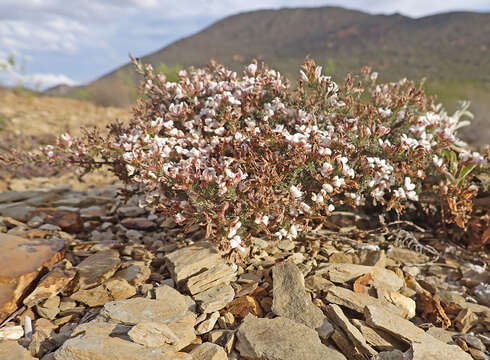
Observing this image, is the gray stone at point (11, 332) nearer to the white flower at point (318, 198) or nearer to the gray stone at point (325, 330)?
the gray stone at point (325, 330)

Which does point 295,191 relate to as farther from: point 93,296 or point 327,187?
point 93,296

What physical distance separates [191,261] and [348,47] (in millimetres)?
63325

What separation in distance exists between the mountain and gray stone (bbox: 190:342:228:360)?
278 cm

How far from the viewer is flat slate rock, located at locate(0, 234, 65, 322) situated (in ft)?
9.92

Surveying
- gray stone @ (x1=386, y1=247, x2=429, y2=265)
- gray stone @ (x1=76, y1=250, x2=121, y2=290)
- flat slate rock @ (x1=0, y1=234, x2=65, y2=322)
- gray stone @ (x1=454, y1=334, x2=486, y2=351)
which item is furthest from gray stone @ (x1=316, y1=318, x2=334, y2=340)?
flat slate rock @ (x1=0, y1=234, x2=65, y2=322)

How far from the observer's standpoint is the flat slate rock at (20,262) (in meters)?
3.02

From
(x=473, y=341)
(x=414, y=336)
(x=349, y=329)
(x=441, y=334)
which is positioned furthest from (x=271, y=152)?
(x=473, y=341)

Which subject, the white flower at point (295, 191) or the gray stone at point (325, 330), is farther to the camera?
the white flower at point (295, 191)

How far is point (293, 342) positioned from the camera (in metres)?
2.46

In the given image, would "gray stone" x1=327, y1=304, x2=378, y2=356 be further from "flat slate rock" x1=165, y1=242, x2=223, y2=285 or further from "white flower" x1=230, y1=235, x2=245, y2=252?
"flat slate rock" x1=165, y1=242, x2=223, y2=285

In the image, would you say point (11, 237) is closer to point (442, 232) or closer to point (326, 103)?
point (326, 103)

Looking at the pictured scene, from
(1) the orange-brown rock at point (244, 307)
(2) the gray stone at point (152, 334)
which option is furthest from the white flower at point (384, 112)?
(2) the gray stone at point (152, 334)

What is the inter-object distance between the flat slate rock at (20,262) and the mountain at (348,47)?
2741mm

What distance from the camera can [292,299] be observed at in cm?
289
